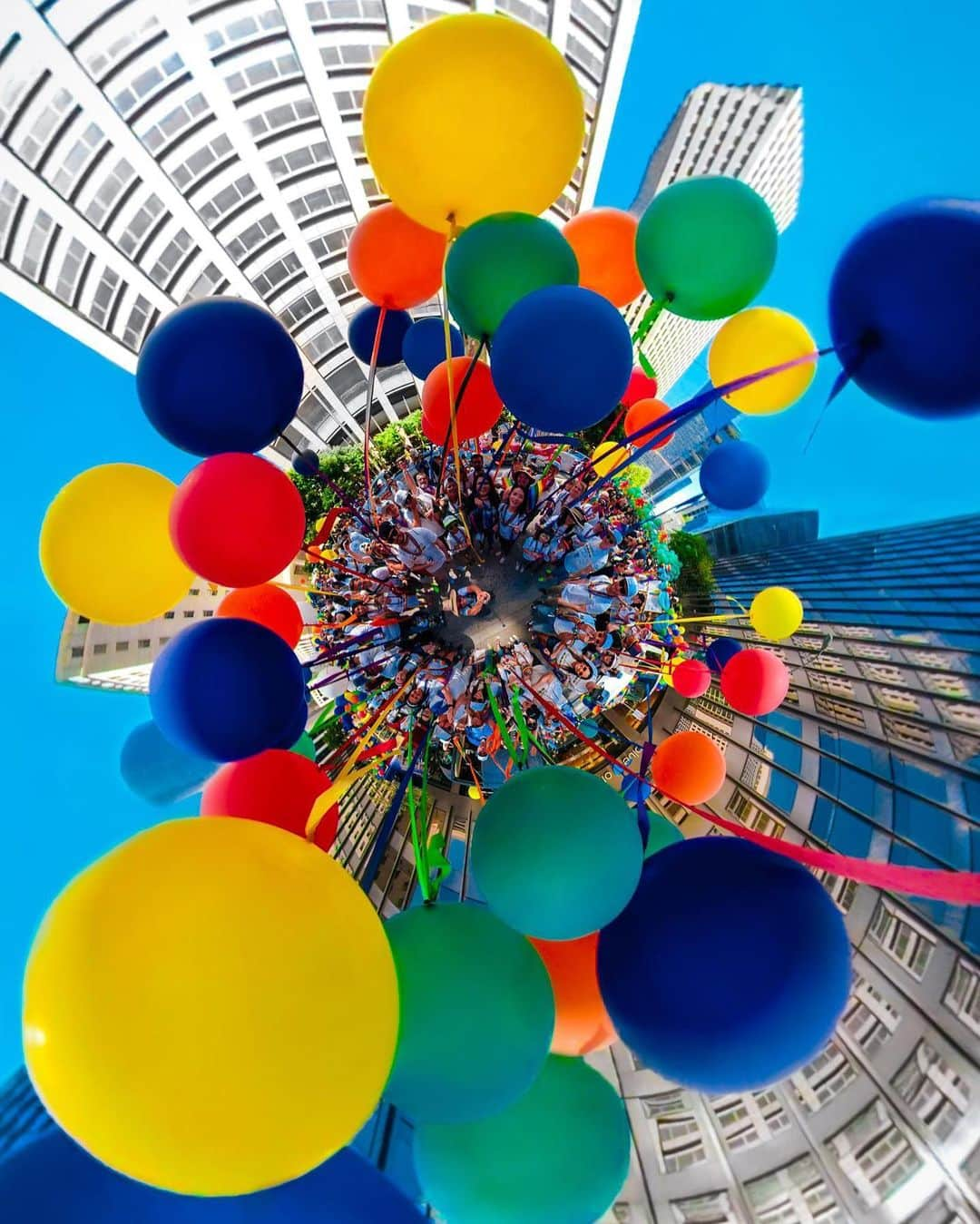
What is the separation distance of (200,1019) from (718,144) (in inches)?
1408

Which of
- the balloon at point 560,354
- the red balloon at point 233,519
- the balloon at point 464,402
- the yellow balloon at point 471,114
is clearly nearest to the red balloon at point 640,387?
the balloon at point 464,402

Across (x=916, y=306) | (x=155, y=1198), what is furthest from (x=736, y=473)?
(x=155, y=1198)

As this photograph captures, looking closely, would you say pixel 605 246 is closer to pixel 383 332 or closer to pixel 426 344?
pixel 426 344

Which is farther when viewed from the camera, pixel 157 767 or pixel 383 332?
pixel 383 332

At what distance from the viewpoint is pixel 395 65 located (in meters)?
2.63

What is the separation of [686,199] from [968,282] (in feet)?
5.28

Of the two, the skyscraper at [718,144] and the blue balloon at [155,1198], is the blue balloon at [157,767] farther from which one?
the skyscraper at [718,144]

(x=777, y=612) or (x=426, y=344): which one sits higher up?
(x=426, y=344)

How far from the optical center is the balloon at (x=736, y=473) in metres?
5.58

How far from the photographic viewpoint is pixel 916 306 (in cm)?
228

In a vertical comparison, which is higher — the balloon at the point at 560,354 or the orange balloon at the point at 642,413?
the orange balloon at the point at 642,413

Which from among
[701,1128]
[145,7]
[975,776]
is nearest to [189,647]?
[701,1128]

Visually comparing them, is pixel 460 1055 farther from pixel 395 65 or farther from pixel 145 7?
pixel 145 7

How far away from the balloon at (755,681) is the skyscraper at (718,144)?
1909 cm
